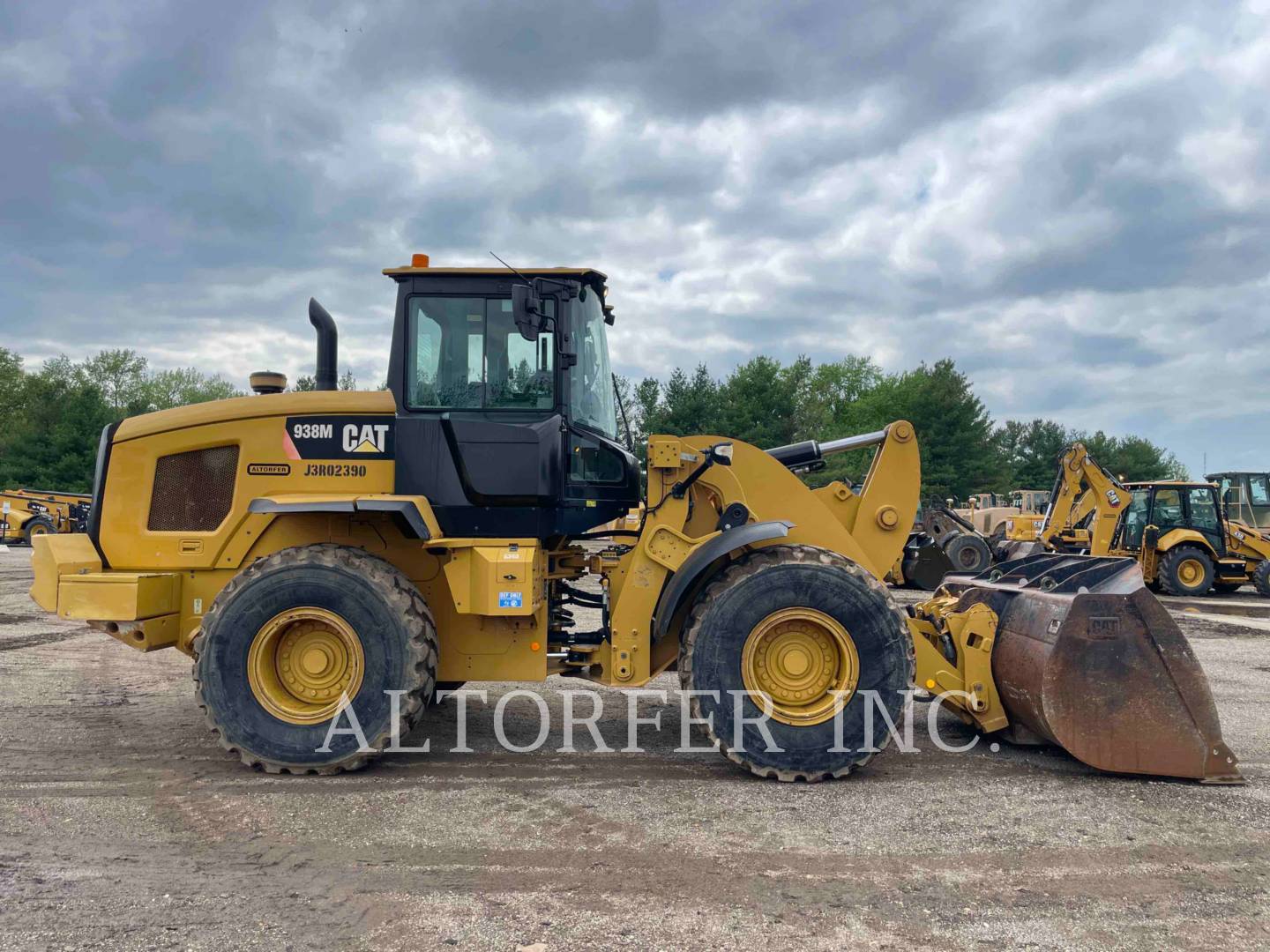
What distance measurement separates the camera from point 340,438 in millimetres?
5320

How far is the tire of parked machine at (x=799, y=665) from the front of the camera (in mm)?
4887

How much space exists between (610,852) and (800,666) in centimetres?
164

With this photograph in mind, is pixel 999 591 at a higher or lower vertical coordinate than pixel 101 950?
higher

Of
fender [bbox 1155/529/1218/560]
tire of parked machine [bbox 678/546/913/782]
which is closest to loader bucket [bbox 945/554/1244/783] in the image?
tire of parked machine [bbox 678/546/913/782]

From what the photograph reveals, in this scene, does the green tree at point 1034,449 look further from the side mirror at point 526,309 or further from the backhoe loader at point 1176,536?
the side mirror at point 526,309

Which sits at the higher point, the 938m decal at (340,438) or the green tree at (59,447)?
the green tree at (59,447)

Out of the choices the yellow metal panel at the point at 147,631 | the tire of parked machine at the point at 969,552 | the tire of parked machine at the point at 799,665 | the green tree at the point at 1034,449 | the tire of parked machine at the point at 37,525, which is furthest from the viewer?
the green tree at the point at 1034,449

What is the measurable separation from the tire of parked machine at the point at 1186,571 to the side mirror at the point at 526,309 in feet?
56.7

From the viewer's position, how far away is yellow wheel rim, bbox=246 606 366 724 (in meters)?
4.98

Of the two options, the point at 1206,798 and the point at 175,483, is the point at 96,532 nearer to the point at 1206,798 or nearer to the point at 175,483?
the point at 175,483

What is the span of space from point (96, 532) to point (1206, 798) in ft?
21.8

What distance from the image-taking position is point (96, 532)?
5465 millimetres

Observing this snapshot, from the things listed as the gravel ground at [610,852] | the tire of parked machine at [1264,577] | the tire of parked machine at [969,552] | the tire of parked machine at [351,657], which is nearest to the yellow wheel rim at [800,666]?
the gravel ground at [610,852]

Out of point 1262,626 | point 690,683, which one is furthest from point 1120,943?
point 1262,626
